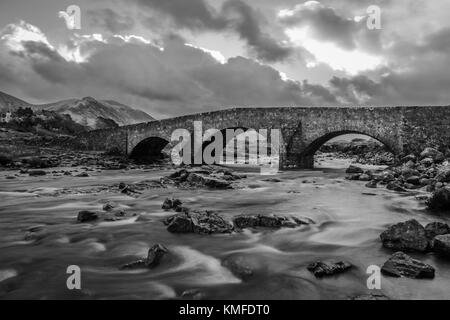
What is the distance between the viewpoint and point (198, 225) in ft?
20.0

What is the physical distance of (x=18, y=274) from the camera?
427 centimetres

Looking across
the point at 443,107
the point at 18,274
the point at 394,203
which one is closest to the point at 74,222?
the point at 18,274

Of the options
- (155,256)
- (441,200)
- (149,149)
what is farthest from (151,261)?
(149,149)

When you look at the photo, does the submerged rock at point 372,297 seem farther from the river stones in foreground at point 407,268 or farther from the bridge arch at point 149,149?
the bridge arch at point 149,149

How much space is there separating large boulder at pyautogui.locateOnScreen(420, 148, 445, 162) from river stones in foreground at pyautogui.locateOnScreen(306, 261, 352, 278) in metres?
13.0

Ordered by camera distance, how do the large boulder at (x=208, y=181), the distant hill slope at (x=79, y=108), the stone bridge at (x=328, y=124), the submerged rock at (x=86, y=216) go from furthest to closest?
1. the distant hill slope at (x=79, y=108)
2. the stone bridge at (x=328, y=124)
3. the large boulder at (x=208, y=181)
4. the submerged rock at (x=86, y=216)

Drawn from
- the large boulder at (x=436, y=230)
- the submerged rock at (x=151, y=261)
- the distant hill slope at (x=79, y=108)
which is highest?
the distant hill slope at (x=79, y=108)

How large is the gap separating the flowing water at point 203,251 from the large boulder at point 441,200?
0.35m

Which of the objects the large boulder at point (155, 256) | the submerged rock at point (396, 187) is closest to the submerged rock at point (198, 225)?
the large boulder at point (155, 256)

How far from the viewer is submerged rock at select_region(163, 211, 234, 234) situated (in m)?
6.06

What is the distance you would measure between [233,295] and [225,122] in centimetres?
1839

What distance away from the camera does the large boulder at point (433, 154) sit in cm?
1510

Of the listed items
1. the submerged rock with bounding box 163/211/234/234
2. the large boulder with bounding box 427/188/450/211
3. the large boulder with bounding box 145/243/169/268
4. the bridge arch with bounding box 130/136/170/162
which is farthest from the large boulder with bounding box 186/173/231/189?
the bridge arch with bounding box 130/136/170/162

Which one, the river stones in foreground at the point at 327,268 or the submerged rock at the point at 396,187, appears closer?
the river stones in foreground at the point at 327,268
